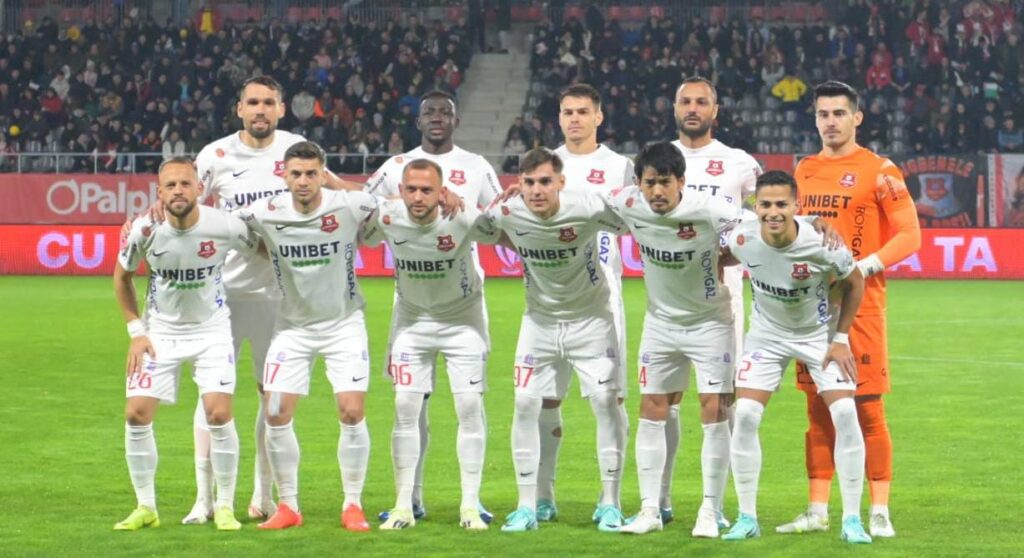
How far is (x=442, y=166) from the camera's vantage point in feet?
30.0

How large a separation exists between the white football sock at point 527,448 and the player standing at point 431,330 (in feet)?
0.67

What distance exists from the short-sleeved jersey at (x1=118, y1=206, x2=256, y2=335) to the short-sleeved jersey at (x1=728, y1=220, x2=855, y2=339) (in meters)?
2.71

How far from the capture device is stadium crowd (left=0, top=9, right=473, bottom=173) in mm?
31516

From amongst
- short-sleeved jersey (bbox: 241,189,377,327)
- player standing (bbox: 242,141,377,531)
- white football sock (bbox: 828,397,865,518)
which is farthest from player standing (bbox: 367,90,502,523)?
white football sock (bbox: 828,397,865,518)

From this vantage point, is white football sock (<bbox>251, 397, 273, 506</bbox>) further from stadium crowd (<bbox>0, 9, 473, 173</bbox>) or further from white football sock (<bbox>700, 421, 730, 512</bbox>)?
stadium crowd (<bbox>0, 9, 473, 173</bbox>)

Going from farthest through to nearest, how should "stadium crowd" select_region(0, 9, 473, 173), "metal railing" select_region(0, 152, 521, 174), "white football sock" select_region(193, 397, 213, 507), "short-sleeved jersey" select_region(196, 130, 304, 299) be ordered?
"stadium crowd" select_region(0, 9, 473, 173) < "metal railing" select_region(0, 152, 521, 174) < "short-sleeved jersey" select_region(196, 130, 304, 299) < "white football sock" select_region(193, 397, 213, 507)

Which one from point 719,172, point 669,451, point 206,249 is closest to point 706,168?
point 719,172

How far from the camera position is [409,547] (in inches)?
313

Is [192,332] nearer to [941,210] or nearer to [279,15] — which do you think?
[941,210]

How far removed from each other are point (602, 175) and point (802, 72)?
79.2 feet

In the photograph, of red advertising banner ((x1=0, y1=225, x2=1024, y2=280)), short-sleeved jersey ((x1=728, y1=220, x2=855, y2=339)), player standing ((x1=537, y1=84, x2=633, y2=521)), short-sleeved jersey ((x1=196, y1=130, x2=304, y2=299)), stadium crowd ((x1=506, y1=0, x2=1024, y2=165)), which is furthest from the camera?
stadium crowd ((x1=506, y1=0, x2=1024, y2=165))

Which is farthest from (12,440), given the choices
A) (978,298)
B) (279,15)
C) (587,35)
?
(279,15)

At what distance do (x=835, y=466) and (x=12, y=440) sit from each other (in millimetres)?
6283

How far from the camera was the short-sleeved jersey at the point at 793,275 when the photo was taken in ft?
25.9
